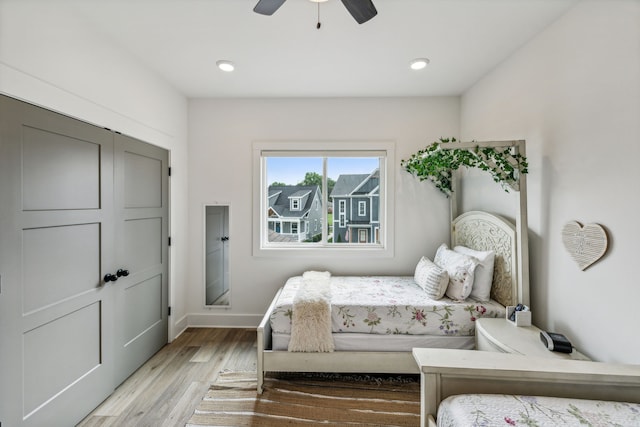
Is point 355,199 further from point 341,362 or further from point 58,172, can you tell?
point 58,172

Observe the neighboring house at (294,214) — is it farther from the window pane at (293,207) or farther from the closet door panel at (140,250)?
the closet door panel at (140,250)

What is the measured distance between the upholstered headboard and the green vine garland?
0.32m

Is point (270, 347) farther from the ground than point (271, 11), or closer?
closer

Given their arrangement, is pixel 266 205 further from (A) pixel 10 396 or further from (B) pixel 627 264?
(B) pixel 627 264

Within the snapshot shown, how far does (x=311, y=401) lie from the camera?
1.99 metres

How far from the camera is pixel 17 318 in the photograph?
1435 millimetres

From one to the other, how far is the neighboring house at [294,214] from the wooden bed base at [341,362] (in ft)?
4.45

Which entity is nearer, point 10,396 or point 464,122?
point 10,396

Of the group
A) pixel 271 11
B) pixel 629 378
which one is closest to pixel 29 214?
pixel 271 11

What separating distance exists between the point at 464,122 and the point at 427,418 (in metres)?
2.81

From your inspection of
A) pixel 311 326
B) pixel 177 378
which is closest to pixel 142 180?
pixel 177 378

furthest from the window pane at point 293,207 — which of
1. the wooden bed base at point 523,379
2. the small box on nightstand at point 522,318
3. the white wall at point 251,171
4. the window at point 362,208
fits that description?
the wooden bed base at point 523,379

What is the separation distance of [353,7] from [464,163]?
1.41m

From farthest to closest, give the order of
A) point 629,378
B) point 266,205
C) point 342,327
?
point 266,205 → point 342,327 → point 629,378
